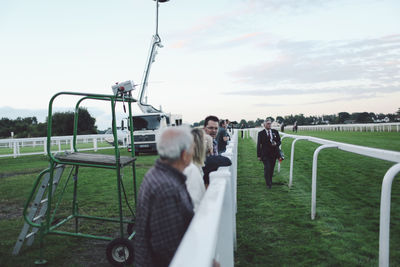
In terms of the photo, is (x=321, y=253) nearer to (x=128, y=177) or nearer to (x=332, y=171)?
(x=332, y=171)

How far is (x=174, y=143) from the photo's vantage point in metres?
2.05

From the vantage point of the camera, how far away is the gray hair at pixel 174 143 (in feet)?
6.69

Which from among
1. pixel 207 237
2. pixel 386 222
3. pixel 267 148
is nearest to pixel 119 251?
pixel 386 222

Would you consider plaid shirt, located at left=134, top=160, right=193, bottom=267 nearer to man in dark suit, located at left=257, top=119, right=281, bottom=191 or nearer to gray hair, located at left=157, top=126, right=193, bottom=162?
gray hair, located at left=157, top=126, right=193, bottom=162

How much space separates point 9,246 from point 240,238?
2.98 meters

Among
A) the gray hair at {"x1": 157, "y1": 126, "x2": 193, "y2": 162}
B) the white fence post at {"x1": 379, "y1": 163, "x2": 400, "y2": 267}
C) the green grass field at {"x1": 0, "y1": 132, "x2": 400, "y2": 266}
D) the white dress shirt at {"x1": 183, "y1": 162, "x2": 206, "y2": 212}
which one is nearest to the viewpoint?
→ the gray hair at {"x1": 157, "y1": 126, "x2": 193, "y2": 162}

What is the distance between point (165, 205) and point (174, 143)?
365mm

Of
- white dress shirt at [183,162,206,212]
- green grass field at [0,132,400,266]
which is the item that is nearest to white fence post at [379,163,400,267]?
green grass field at [0,132,400,266]

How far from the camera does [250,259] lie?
3795 mm

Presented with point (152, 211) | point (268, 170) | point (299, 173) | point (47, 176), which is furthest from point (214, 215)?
point (299, 173)

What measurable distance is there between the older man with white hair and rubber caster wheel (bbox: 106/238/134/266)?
6.47ft

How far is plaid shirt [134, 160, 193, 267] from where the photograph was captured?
75.5 inches

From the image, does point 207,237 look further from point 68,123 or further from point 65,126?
point 68,123

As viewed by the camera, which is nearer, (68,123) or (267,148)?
(267,148)
